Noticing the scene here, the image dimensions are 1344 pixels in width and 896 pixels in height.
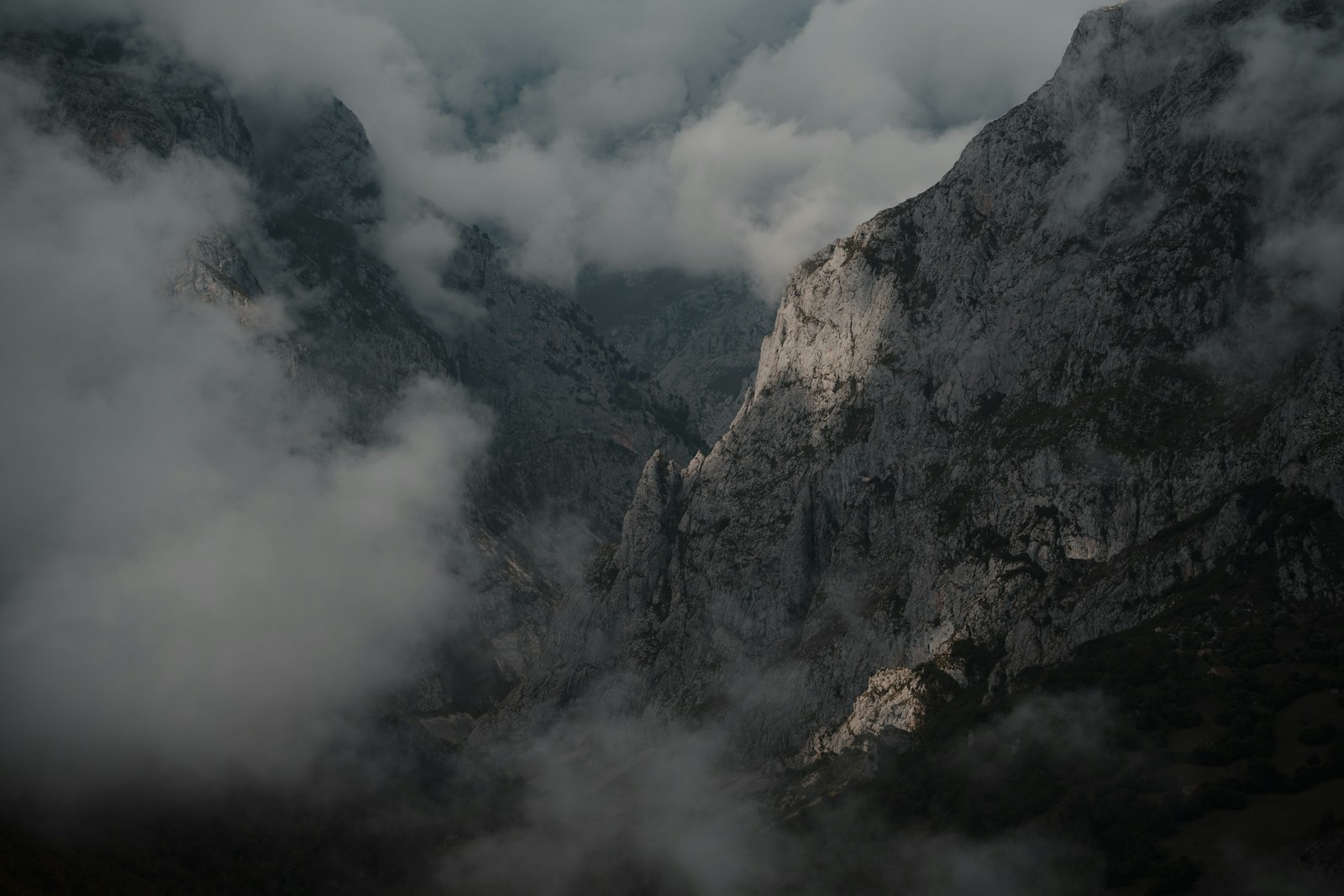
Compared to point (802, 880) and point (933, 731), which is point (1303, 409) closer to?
point (933, 731)

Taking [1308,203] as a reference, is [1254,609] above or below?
below

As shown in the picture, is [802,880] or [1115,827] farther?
[802,880]

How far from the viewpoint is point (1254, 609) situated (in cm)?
15338

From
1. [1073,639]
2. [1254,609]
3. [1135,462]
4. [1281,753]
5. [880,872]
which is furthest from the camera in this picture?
[1135,462]

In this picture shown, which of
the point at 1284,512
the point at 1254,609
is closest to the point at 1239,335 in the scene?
the point at 1284,512

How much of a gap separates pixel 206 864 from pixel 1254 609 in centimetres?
18074

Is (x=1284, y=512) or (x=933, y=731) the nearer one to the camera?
(x=1284, y=512)

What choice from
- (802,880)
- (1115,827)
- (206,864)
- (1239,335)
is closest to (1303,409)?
(1239,335)

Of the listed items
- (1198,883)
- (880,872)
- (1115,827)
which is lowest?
(1198,883)

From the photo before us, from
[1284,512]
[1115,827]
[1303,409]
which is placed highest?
[1303,409]

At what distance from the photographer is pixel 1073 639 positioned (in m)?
180

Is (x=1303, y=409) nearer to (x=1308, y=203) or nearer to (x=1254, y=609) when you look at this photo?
(x=1254, y=609)

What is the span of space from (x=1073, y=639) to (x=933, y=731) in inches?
1164

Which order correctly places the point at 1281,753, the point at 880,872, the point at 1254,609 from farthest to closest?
the point at 880,872, the point at 1254,609, the point at 1281,753
